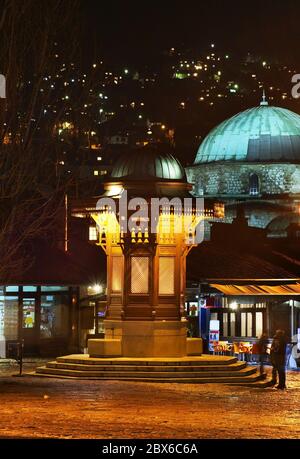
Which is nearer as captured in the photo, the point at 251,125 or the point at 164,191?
the point at 164,191

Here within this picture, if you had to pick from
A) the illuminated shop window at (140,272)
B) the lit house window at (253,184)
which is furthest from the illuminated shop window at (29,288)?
the lit house window at (253,184)

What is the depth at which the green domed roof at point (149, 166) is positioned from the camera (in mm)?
32219

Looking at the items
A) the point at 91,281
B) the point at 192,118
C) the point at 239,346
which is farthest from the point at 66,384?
the point at 192,118

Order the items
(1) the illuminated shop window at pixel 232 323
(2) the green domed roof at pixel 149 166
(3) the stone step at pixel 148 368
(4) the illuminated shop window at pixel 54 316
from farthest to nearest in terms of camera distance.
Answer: (4) the illuminated shop window at pixel 54 316 < (1) the illuminated shop window at pixel 232 323 < (2) the green domed roof at pixel 149 166 < (3) the stone step at pixel 148 368

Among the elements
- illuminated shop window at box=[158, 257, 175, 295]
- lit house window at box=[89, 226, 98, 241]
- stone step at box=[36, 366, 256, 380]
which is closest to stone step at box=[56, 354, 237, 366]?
stone step at box=[36, 366, 256, 380]

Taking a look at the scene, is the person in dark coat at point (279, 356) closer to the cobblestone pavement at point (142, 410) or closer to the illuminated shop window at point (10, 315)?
the cobblestone pavement at point (142, 410)

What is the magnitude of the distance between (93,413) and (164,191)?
40.5 feet

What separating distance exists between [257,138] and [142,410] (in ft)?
186

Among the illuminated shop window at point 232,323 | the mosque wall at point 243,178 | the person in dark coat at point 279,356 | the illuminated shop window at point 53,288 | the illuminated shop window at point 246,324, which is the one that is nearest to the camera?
the person in dark coat at point 279,356

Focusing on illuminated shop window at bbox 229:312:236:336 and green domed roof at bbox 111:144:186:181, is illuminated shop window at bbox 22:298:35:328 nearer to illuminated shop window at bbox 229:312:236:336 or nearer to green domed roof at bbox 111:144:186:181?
illuminated shop window at bbox 229:312:236:336

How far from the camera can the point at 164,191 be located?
31.9 meters

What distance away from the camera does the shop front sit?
4188 centimetres

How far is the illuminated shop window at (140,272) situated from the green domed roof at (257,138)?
44.7 meters

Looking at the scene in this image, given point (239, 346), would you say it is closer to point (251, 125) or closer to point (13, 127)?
point (13, 127)
